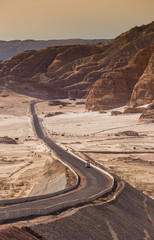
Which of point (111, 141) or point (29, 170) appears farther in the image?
point (111, 141)

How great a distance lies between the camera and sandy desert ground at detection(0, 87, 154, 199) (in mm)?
35250

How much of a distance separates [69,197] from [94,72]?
13701cm

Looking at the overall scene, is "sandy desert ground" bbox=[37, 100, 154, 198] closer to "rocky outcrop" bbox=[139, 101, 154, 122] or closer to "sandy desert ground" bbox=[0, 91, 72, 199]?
"rocky outcrop" bbox=[139, 101, 154, 122]

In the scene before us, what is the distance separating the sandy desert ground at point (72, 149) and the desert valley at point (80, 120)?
0.09 m

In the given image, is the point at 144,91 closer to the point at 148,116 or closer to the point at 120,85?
the point at 120,85

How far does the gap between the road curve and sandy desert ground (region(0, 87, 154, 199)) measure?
1.95 metres

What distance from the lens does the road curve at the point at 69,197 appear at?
56.3 feet

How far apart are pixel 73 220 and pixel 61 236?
7.57 ft

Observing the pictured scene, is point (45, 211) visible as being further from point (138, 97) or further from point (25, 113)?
point (25, 113)

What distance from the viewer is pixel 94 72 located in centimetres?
15762

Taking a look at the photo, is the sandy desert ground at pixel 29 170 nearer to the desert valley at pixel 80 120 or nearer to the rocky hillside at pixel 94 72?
the desert valley at pixel 80 120

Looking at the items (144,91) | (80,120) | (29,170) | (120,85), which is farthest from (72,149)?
(120,85)

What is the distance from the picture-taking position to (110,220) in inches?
775

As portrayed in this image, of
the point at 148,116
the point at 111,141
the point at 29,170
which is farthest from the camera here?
the point at 148,116
